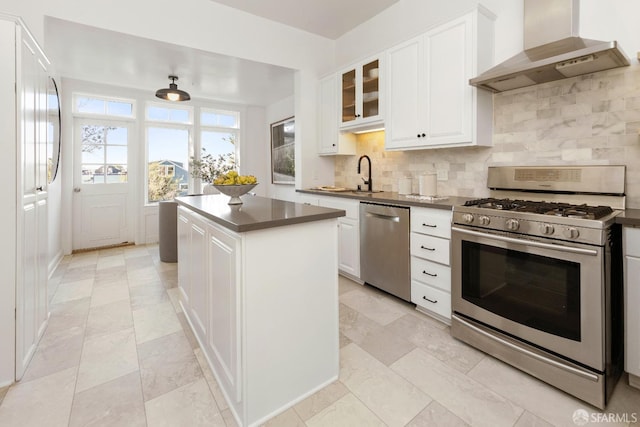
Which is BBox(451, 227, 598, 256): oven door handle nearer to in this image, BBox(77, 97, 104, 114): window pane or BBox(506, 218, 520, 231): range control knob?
BBox(506, 218, 520, 231): range control knob

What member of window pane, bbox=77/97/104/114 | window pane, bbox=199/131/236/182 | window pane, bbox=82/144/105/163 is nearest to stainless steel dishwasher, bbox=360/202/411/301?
window pane, bbox=199/131/236/182

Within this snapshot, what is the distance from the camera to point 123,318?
8.14 ft

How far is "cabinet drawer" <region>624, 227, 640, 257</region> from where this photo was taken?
1.49 metres

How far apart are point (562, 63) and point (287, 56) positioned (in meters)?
2.82

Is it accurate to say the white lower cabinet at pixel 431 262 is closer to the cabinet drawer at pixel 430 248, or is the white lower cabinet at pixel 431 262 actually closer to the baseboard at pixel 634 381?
the cabinet drawer at pixel 430 248

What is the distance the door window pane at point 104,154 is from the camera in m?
4.67

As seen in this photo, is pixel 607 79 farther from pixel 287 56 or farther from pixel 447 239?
pixel 287 56

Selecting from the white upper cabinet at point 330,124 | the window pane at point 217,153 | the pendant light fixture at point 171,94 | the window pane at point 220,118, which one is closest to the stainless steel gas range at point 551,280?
the white upper cabinet at point 330,124

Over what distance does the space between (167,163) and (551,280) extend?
5.50 metres

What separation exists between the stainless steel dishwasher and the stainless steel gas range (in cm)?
51

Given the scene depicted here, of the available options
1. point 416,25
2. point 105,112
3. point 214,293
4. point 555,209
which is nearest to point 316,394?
point 214,293

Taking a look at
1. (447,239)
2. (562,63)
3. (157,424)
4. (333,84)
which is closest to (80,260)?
(157,424)

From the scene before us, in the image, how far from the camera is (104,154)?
480cm

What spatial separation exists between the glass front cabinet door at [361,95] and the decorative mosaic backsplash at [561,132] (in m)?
0.77
